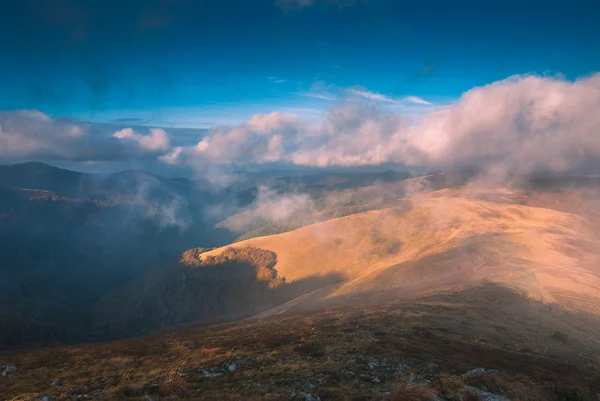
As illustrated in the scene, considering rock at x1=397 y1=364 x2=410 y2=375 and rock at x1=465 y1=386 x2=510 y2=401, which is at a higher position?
rock at x1=465 y1=386 x2=510 y2=401

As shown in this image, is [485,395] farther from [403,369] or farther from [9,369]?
[9,369]

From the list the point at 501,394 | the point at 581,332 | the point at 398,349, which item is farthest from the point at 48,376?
the point at 581,332

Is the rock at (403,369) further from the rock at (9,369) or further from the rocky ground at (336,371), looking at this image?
the rock at (9,369)

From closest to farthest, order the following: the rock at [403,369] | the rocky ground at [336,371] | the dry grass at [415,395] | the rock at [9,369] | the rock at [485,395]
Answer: the dry grass at [415,395] → the rock at [485,395] → the rocky ground at [336,371] → the rock at [403,369] → the rock at [9,369]

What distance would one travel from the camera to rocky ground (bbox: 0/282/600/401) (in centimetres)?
2011

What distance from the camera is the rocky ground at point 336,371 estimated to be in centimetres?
2011

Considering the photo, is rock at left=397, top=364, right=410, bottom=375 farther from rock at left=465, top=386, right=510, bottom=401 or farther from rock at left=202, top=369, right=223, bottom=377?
rock at left=202, top=369, right=223, bottom=377

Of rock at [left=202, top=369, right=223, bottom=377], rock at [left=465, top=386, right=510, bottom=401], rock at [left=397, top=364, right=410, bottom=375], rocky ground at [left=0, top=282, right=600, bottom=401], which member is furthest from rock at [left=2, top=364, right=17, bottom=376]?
rock at [left=465, top=386, right=510, bottom=401]

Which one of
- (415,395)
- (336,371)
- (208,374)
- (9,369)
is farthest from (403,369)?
(9,369)

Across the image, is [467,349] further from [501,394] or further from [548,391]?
[501,394]

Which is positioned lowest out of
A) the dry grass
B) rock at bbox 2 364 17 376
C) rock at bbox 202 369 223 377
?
rock at bbox 2 364 17 376

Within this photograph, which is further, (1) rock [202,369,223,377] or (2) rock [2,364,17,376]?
(2) rock [2,364,17,376]

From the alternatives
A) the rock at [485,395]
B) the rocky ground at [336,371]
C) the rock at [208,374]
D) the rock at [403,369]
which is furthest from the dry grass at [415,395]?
the rock at [208,374]

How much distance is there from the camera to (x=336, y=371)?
993 inches
